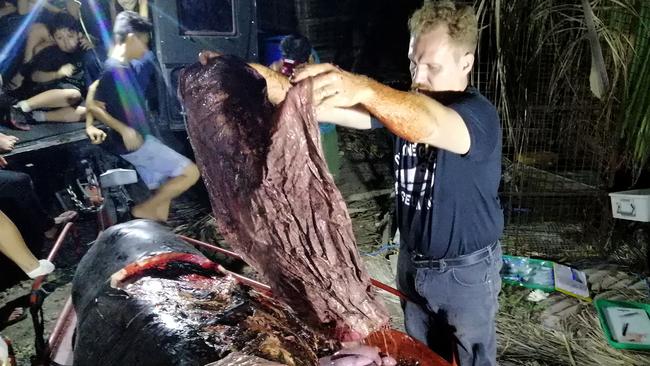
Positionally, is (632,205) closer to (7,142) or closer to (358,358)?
(358,358)

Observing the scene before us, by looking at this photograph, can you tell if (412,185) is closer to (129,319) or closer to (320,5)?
(129,319)

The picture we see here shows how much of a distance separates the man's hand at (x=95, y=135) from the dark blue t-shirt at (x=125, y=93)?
0.23 ft

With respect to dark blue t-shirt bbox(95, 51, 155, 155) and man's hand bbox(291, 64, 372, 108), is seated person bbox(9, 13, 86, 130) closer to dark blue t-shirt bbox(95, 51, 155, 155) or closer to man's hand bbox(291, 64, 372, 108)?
dark blue t-shirt bbox(95, 51, 155, 155)

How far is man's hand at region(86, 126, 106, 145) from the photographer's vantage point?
4.58 metres

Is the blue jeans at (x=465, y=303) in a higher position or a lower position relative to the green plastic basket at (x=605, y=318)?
higher

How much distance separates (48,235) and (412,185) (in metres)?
3.95

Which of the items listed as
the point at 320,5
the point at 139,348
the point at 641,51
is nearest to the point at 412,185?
the point at 139,348

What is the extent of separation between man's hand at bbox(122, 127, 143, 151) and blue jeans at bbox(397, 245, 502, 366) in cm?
399

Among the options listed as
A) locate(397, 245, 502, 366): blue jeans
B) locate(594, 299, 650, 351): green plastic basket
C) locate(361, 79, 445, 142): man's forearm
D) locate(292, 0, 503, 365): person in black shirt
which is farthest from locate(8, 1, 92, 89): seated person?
locate(594, 299, 650, 351): green plastic basket

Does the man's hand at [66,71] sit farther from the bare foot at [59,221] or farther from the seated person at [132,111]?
the bare foot at [59,221]

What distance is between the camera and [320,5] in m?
8.72

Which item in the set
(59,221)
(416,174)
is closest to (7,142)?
(59,221)

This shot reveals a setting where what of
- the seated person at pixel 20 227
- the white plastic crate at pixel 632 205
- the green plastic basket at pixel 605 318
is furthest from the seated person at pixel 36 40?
the white plastic crate at pixel 632 205

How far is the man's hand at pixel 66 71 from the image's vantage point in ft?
14.1
